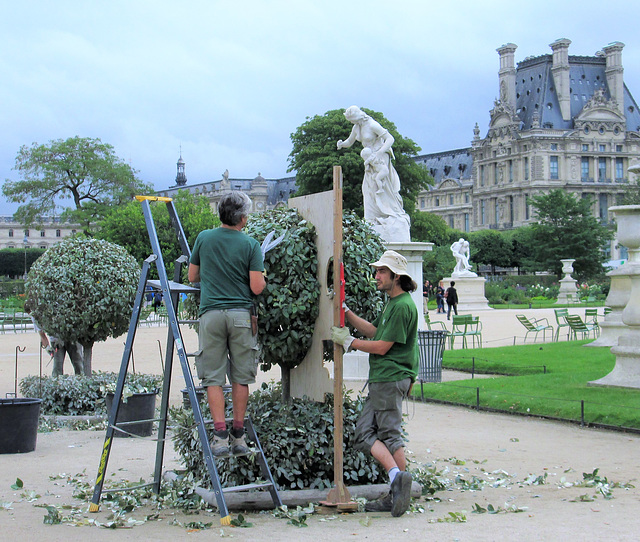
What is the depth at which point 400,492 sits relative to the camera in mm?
5570

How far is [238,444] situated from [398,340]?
122cm

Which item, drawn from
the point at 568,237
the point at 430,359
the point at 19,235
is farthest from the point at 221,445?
the point at 19,235

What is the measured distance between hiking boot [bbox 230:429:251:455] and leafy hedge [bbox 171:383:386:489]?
0.21m

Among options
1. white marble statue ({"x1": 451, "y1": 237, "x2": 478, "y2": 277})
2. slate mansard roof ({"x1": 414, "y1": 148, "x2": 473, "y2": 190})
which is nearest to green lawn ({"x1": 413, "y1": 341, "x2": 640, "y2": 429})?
white marble statue ({"x1": 451, "y1": 237, "x2": 478, "y2": 277})

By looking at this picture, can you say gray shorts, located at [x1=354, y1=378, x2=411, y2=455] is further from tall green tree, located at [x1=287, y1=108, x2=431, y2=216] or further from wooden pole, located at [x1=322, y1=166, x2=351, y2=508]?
tall green tree, located at [x1=287, y1=108, x2=431, y2=216]

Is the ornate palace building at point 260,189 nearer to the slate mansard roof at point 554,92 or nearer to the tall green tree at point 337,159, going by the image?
the slate mansard roof at point 554,92

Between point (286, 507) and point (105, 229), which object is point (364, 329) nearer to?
point (286, 507)

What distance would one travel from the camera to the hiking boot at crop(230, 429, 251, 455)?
5754 millimetres

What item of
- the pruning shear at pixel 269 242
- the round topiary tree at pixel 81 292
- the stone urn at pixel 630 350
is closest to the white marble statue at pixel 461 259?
the stone urn at pixel 630 350

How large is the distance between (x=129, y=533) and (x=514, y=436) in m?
4.99

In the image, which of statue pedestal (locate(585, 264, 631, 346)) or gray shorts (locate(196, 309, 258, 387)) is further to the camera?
statue pedestal (locate(585, 264, 631, 346))

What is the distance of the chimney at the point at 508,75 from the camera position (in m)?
112

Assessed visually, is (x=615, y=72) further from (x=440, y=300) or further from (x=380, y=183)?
(x=380, y=183)

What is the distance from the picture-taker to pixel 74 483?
22.1 feet
